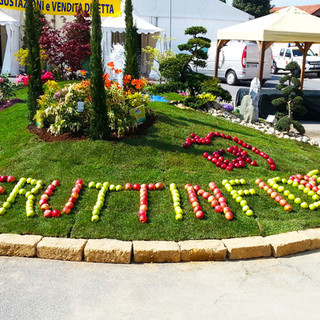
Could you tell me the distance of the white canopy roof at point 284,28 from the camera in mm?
13625

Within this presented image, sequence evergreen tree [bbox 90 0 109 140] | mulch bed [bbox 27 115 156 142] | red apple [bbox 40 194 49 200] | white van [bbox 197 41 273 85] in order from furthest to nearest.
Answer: white van [bbox 197 41 273 85]
mulch bed [bbox 27 115 156 142]
evergreen tree [bbox 90 0 109 140]
red apple [bbox 40 194 49 200]

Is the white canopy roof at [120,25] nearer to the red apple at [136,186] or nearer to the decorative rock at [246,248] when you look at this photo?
the red apple at [136,186]

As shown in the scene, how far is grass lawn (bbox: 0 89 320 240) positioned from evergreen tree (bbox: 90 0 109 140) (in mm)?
257

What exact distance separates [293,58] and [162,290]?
27.1 meters

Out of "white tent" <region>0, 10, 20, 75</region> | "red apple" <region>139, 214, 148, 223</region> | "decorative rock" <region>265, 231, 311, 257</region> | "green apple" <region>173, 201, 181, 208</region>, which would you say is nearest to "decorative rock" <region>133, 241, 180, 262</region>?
"red apple" <region>139, 214, 148, 223</region>

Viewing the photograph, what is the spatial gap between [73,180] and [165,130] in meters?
2.70

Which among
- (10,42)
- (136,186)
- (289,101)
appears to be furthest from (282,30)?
(10,42)

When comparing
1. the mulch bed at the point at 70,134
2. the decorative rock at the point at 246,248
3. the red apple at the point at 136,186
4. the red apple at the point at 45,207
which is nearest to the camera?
the decorative rock at the point at 246,248

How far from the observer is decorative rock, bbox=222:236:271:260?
5.22m

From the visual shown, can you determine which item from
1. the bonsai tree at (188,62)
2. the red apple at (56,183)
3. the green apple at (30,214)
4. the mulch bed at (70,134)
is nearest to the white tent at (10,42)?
the bonsai tree at (188,62)

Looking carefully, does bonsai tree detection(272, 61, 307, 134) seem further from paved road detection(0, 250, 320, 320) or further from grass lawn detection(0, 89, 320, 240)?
paved road detection(0, 250, 320, 320)

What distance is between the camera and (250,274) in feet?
16.0

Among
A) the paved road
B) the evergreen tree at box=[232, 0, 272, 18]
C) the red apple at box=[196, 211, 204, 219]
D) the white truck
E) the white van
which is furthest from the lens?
the evergreen tree at box=[232, 0, 272, 18]

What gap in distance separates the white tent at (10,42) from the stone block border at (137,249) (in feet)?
57.5
